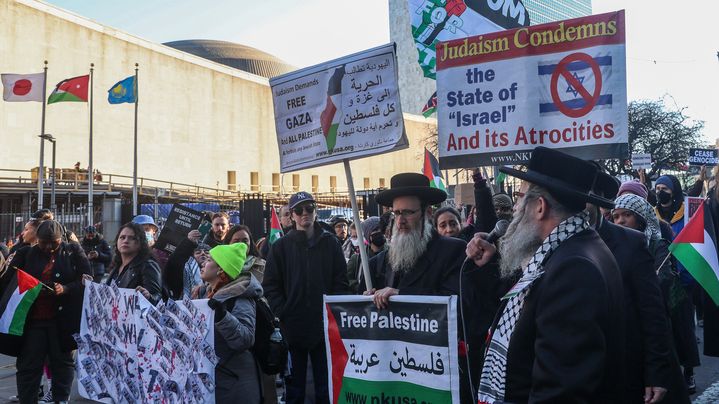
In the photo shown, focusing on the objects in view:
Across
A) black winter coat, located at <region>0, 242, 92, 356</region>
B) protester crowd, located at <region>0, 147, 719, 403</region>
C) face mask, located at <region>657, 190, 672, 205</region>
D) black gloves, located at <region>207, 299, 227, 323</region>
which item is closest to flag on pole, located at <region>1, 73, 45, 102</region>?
protester crowd, located at <region>0, 147, 719, 403</region>

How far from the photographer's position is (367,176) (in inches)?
2936

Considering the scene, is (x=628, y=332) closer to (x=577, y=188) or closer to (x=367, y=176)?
(x=577, y=188)

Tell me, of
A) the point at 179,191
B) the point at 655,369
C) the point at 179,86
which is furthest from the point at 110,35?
the point at 655,369

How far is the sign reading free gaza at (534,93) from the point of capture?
5184 mm

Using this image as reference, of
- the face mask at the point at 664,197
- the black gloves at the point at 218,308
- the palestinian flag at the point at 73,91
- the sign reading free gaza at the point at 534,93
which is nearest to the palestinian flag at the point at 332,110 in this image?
the sign reading free gaza at the point at 534,93

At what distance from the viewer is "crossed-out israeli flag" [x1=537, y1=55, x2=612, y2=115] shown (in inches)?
204

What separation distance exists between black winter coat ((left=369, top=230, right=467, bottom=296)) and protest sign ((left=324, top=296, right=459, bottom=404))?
0.76ft

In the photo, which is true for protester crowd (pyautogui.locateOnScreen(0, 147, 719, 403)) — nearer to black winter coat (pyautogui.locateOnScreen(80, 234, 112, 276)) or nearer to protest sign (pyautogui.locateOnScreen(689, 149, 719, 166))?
black winter coat (pyautogui.locateOnScreen(80, 234, 112, 276))

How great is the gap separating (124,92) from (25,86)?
6938 millimetres

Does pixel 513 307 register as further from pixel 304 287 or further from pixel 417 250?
pixel 304 287

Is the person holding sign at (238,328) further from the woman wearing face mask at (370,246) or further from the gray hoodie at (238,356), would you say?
the woman wearing face mask at (370,246)

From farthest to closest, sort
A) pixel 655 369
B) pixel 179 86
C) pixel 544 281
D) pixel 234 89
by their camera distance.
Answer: pixel 234 89, pixel 179 86, pixel 655 369, pixel 544 281

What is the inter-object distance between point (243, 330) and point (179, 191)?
147 ft

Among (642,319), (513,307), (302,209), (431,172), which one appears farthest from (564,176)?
(431,172)
